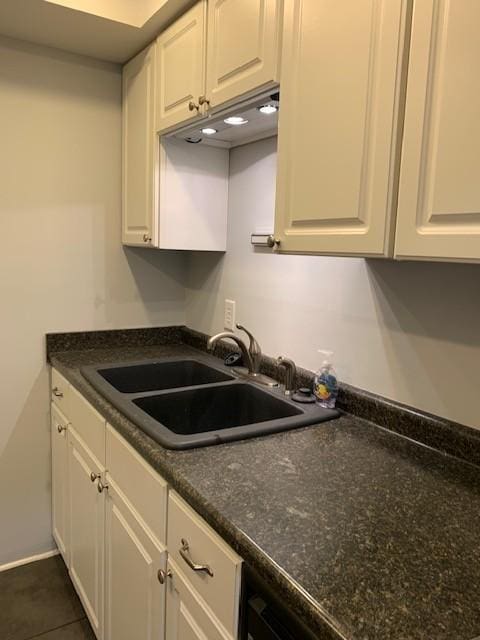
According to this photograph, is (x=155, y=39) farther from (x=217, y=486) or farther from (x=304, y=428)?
(x=217, y=486)

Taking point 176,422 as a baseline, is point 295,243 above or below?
above

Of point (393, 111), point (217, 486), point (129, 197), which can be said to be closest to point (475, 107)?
point (393, 111)

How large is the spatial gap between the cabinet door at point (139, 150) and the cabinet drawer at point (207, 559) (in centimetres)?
125

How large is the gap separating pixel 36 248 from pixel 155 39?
1013 millimetres

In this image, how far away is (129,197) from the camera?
7.19 ft

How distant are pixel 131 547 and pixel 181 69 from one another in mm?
1570

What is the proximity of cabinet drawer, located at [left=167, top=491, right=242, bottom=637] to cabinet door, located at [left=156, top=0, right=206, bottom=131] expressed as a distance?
1.24 meters

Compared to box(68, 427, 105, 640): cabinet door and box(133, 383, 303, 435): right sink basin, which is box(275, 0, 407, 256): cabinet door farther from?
box(68, 427, 105, 640): cabinet door

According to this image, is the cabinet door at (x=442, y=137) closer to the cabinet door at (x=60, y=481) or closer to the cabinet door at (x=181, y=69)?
the cabinet door at (x=181, y=69)

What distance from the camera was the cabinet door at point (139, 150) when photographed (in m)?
1.94

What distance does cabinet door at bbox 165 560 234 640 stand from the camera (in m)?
0.94

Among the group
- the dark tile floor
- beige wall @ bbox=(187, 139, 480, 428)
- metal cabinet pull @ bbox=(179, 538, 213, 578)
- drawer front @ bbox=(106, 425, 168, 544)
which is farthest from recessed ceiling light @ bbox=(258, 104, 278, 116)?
the dark tile floor

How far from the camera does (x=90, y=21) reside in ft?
5.87

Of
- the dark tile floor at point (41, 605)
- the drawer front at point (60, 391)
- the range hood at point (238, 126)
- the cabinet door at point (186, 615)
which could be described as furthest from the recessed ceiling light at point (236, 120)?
the dark tile floor at point (41, 605)
